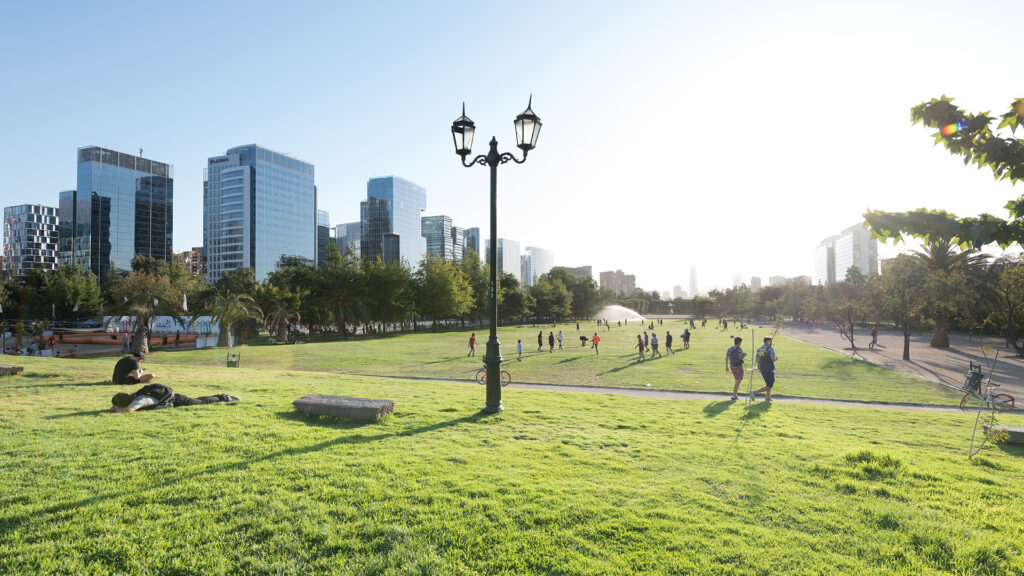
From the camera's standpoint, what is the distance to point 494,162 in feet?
31.9

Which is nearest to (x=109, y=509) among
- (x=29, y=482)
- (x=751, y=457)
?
(x=29, y=482)

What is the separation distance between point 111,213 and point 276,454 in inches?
7864

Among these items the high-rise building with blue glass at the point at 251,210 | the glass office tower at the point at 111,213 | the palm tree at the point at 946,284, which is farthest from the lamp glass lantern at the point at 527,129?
the glass office tower at the point at 111,213

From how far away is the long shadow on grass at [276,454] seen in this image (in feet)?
14.0

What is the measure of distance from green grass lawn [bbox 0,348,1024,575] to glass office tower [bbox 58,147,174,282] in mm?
187698

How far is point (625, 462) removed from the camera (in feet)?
20.6

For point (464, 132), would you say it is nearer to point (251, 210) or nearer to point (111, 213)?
point (251, 210)

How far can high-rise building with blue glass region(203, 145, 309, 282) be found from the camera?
157 meters

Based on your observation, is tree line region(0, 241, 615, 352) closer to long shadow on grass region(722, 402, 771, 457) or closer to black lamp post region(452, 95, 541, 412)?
black lamp post region(452, 95, 541, 412)

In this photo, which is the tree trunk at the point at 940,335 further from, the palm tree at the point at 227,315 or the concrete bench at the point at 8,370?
the palm tree at the point at 227,315

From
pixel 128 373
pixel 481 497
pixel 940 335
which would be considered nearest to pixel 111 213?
pixel 128 373

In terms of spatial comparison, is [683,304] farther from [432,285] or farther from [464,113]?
[464,113]

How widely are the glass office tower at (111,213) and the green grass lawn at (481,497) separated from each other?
187698 millimetres

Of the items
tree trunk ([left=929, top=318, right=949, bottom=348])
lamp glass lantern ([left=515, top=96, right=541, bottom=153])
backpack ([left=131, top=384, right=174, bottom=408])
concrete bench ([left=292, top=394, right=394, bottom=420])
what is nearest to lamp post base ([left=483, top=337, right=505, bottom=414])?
concrete bench ([left=292, top=394, right=394, bottom=420])
